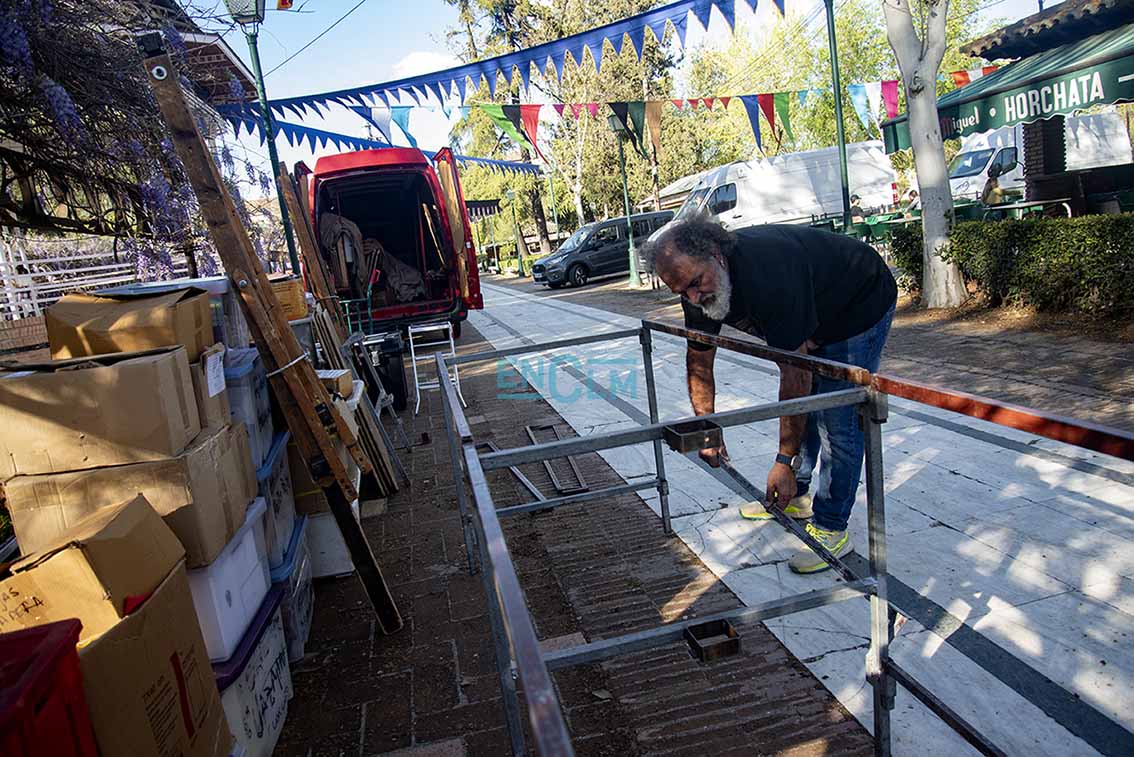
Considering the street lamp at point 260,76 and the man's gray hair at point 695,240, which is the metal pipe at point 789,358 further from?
the street lamp at point 260,76

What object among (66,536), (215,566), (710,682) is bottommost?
(710,682)

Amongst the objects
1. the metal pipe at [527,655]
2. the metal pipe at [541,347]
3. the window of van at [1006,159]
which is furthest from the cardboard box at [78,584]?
the window of van at [1006,159]

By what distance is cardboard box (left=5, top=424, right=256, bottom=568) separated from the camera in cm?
211

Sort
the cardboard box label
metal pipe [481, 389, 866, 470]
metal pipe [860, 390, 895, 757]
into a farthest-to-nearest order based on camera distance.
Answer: the cardboard box label, metal pipe [860, 390, 895, 757], metal pipe [481, 389, 866, 470]

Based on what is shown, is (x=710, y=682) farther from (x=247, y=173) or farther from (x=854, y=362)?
(x=247, y=173)

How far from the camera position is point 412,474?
5.59 metres

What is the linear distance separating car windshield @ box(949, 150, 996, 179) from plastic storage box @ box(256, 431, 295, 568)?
18551mm

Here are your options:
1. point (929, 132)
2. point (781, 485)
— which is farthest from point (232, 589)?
point (929, 132)

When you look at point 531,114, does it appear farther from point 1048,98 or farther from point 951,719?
point 951,719

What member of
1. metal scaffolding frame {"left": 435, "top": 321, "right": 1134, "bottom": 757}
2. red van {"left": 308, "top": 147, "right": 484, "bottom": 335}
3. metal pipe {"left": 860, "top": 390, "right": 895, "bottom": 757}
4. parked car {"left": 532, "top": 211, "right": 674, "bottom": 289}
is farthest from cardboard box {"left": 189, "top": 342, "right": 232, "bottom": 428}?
parked car {"left": 532, "top": 211, "right": 674, "bottom": 289}

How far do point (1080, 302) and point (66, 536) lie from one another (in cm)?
874

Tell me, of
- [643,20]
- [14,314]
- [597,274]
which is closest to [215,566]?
[14,314]

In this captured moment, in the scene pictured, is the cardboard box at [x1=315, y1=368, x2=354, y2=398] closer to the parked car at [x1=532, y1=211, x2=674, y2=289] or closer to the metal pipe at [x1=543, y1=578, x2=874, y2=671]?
the metal pipe at [x1=543, y1=578, x2=874, y2=671]

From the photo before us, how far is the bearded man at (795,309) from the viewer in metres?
2.76
